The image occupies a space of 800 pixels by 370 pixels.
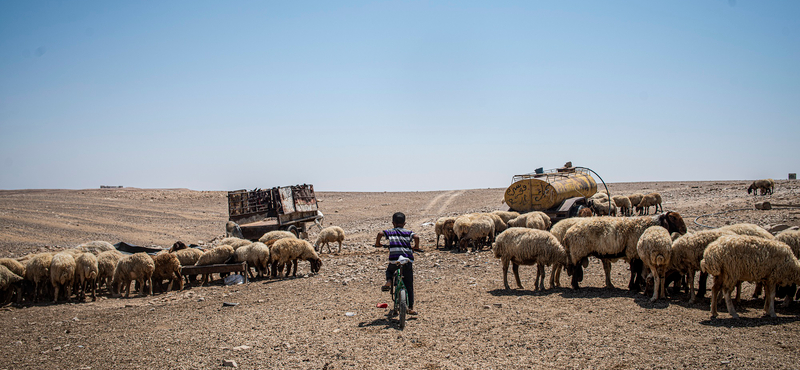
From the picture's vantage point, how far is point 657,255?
26.7 feet

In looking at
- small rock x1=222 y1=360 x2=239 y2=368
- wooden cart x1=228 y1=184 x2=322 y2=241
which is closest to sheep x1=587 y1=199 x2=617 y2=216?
wooden cart x1=228 y1=184 x2=322 y2=241

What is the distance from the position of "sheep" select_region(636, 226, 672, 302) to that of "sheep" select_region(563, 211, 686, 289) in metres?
1.10

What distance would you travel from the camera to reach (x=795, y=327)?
629 cm

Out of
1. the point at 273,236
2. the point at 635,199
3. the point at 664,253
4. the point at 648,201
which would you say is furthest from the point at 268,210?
the point at 635,199

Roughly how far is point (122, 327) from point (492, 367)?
7073mm

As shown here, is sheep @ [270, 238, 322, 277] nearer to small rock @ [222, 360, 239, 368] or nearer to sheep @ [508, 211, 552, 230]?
small rock @ [222, 360, 239, 368]

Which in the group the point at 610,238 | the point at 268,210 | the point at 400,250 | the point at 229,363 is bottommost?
the point at 229,363

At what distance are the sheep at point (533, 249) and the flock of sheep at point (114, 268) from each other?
6114mm

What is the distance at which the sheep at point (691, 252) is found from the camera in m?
7.90

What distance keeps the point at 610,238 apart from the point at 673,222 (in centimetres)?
133

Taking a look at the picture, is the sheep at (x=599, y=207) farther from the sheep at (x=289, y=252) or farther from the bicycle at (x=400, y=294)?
the bicycle at (x=400, y=294)

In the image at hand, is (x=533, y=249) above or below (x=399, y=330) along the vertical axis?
above

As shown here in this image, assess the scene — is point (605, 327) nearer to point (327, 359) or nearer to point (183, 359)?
point (327, 359)

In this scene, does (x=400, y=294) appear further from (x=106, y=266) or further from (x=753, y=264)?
(x=106, y=266)
